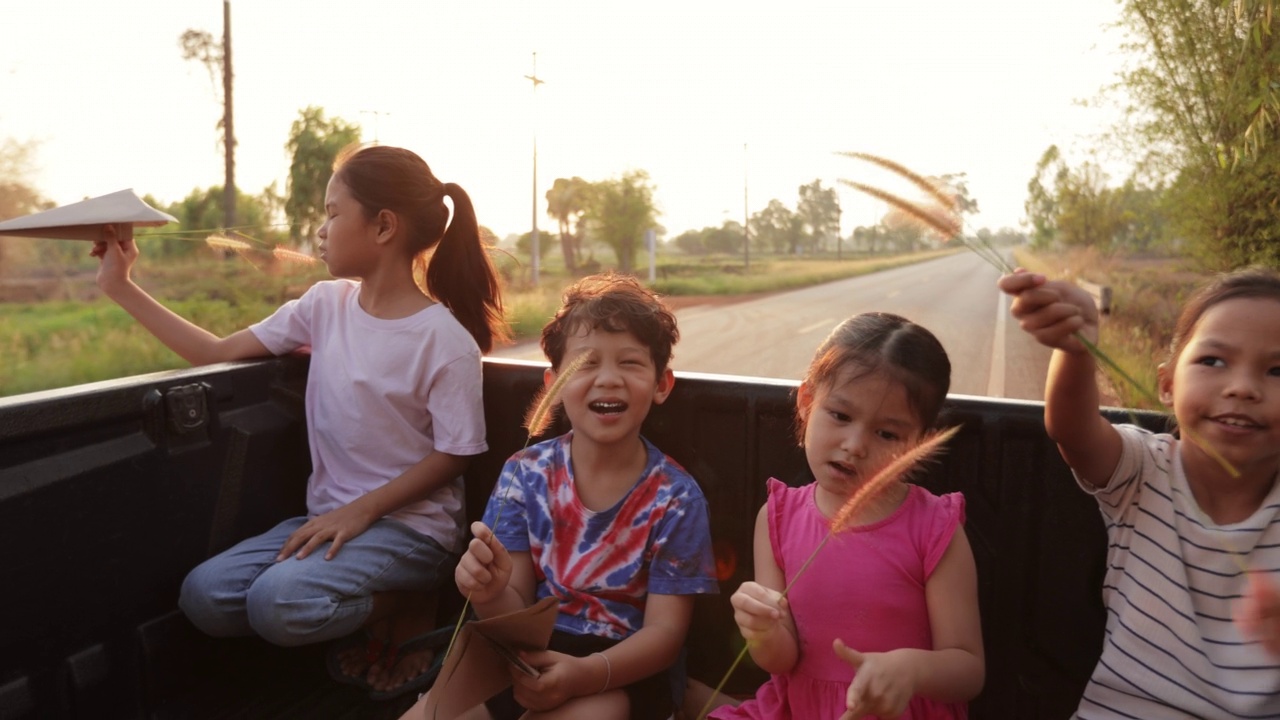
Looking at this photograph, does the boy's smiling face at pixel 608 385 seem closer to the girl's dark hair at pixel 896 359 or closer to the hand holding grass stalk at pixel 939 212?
the girl's dark hair at pixel 896 359

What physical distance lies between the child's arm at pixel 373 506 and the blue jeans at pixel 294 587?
22 millimetres

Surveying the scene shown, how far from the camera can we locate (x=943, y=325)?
55.5 ft

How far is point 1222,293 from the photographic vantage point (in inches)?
59.1

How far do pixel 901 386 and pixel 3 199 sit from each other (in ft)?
41.9

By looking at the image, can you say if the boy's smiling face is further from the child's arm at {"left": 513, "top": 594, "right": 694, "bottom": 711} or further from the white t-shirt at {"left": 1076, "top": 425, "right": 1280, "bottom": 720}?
the white t-shirt at {"left": 1076, "top": 425, "right": 1280, "bottom": 720}

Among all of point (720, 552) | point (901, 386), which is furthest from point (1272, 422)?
point (720, 552)

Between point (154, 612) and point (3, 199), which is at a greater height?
point (3, 199)

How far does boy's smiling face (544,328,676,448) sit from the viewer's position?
186 centimetres

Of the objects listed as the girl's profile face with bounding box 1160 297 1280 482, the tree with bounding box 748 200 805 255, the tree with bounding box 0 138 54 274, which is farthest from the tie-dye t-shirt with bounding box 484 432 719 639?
the tree with bounding box 748 200 805 255

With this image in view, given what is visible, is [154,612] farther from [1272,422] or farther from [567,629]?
[1272,422]

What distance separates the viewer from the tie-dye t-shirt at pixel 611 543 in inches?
72.8

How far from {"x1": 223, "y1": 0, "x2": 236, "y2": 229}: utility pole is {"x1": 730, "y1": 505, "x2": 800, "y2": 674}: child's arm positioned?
18.5m

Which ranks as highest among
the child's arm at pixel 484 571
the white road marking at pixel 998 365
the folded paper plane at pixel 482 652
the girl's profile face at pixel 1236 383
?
the girl's profile face at pixel 1236 383

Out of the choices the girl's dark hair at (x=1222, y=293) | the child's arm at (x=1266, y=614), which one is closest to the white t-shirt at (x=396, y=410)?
the girl's dark hair at (x=1222, y=293)
